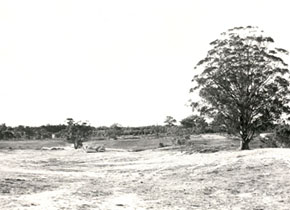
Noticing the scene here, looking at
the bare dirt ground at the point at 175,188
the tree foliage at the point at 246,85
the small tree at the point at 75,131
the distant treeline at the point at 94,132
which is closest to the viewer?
the bare dirt ground at the point at 175,188

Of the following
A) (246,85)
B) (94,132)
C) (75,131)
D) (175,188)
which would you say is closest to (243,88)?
(246,85)

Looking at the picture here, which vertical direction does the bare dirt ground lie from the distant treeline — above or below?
below

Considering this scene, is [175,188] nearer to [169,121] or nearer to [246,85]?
[246,85]

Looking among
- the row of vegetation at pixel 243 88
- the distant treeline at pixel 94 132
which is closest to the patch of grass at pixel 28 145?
the distant treeline at pixel 94 132

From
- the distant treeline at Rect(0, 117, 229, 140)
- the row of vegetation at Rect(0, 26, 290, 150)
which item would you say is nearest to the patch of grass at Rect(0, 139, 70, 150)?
the distant treeline at Rect(0, 117, 229, 140)

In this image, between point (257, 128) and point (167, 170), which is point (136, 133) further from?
point (167, 170)

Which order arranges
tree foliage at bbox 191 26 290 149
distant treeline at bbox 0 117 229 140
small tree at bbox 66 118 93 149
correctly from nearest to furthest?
1. tree foliage at bbox 191 26 290 149
2. small tree at bbox 66 118 93 149
3. distant treeline at bbox 0 117 229 140

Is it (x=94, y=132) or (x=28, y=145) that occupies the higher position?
(x=94, y=132)

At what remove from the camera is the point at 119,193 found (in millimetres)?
16453

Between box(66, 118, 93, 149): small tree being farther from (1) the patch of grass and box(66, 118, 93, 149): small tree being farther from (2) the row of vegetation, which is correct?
(2) the row of vegetation

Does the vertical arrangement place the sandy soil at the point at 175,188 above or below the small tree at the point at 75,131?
below

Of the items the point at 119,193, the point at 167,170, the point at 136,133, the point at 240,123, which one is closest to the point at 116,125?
the point at 136,133

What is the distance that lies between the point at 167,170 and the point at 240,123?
11279mm

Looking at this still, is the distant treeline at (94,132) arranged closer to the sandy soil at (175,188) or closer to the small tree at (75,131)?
the small tree at (75,131)
